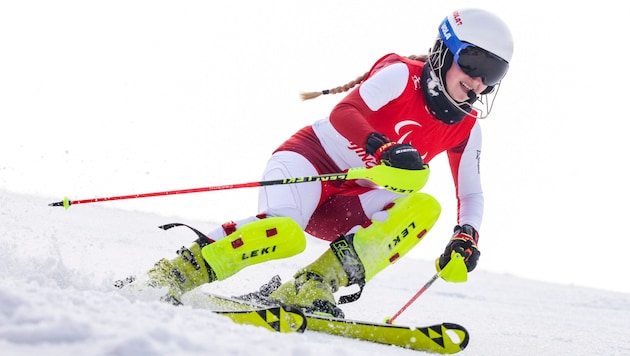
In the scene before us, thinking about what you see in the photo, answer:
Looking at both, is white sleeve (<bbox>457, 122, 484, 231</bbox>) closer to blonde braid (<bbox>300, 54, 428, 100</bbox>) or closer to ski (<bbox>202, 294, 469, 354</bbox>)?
blonde braid (<bbox>300, 54, 428, 100</bbox>)

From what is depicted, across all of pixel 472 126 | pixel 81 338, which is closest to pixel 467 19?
pixel 472 126

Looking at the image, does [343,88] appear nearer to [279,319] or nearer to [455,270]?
[455,270]

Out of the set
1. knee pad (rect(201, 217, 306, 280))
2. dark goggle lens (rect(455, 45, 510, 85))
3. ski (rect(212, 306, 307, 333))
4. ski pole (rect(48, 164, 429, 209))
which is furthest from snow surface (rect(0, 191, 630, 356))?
dark goggle lens (rect(455, 45, 510, 85))

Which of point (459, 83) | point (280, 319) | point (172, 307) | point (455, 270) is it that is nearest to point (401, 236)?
point (455, 270)

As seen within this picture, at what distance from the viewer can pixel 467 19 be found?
9.34 feet

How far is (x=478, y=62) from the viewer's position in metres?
2.79

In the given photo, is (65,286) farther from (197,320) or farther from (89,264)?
(89,264)

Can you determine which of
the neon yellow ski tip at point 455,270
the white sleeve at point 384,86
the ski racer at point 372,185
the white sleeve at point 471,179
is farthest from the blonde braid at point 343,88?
the neon yellow ski tip at point 455,270

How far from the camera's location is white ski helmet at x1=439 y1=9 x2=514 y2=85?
2789mm

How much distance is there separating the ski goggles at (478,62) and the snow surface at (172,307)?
1.16m

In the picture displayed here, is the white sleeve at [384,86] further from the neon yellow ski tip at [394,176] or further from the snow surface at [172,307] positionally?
the snow surface at [172,307]

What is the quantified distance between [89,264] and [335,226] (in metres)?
1.62

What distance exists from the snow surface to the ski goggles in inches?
45.9

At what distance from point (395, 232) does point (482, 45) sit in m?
0.89
